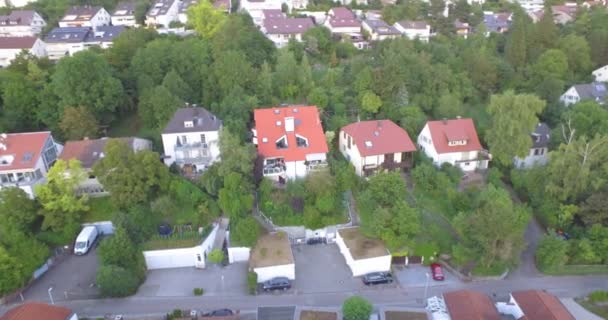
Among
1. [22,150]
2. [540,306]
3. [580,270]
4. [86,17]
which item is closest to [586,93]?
[580,270]

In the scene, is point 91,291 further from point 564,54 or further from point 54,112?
point 564,54

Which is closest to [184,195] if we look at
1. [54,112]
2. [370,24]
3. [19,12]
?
[54,112]

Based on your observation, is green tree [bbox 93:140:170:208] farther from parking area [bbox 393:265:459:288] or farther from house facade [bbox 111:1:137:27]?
house facade [bbox 111:1:137:27]

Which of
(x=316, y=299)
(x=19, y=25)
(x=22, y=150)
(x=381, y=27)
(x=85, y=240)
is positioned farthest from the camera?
(x=19, y=25)

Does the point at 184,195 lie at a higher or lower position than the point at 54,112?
lower

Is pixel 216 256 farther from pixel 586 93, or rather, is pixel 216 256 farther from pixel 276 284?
pixel 586 93

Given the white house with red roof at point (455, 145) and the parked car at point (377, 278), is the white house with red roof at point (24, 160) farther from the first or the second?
the white house with red roof at point (455, 145)

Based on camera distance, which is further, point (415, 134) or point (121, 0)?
point (121, 0)
